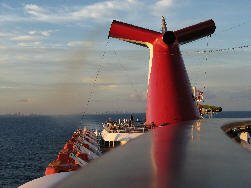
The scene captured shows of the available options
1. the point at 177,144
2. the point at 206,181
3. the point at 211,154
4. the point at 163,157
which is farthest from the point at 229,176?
the point at 177,144

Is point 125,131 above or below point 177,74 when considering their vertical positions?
below

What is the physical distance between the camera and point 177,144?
211 inches

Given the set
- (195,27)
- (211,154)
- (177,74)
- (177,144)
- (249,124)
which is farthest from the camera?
(195,27)

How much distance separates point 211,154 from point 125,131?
28.5 meters

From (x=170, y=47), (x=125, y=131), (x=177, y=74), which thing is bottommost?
(x=125, y=131)

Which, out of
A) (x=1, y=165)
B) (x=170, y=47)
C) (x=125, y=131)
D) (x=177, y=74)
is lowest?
(x=1, y=165)

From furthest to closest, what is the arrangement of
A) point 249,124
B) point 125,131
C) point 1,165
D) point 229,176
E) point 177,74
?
point 1,165 → point 125,131 → point 177,74 → point 249,124 → point 229,176

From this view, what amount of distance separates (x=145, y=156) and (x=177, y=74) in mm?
13140

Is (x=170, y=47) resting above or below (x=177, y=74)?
above

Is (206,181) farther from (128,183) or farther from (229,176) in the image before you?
(128,183)

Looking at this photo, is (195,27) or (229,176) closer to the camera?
(229,176)

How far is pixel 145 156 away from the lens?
4312mm

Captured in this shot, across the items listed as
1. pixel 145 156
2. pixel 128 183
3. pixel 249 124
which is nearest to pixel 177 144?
pixel 145 156

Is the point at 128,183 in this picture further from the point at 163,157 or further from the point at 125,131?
the point at 125,131
